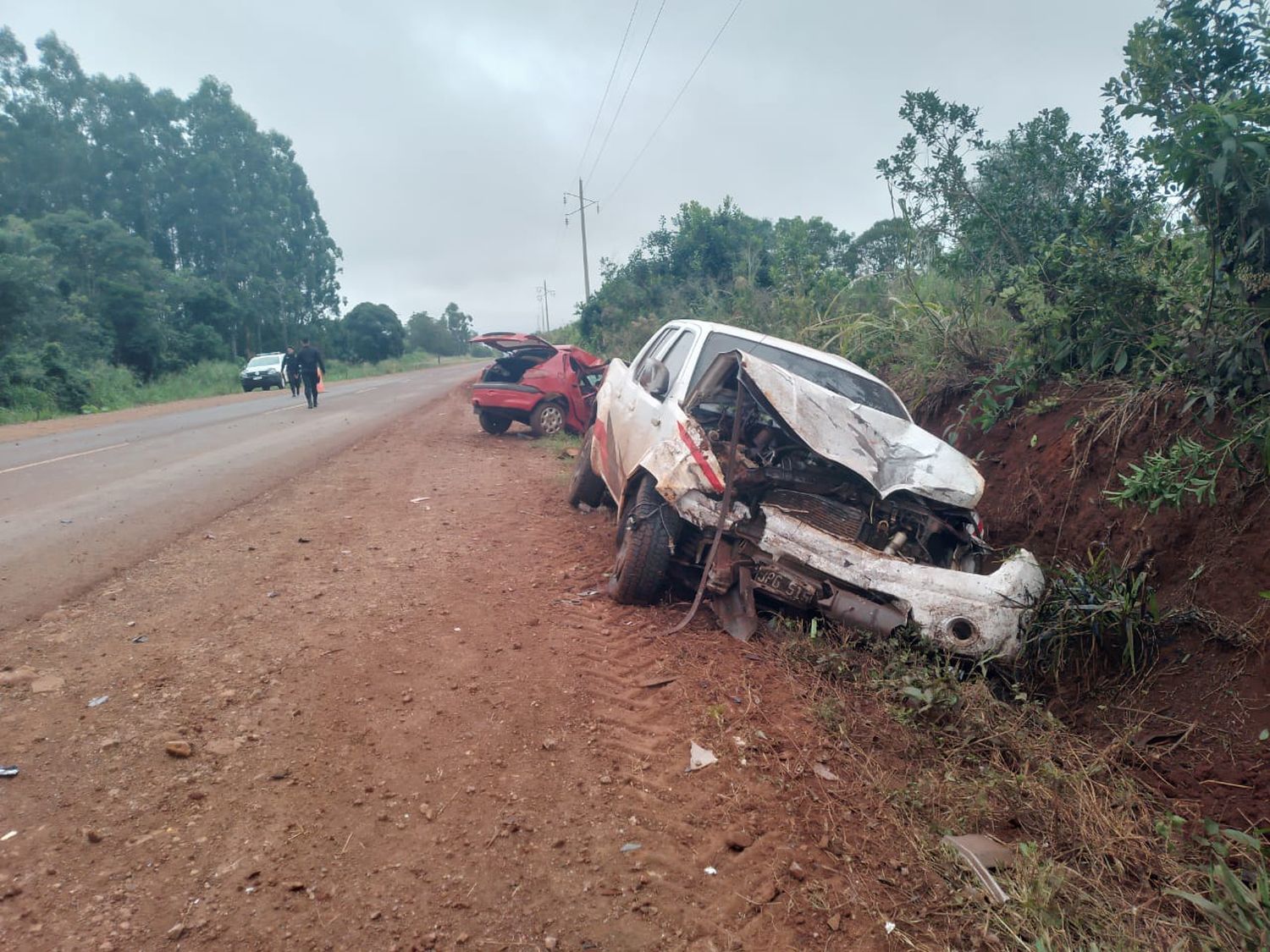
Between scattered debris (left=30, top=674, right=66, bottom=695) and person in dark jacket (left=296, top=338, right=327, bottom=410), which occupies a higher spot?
person in dark jacket (left=296, top=338, right=327, bottom=410)

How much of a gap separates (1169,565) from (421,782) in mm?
4238

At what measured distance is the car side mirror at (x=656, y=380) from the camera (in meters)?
5.89

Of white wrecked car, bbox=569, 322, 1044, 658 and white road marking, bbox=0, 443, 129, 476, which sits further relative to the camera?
white road marking, bbox=0, 443, 129, 476

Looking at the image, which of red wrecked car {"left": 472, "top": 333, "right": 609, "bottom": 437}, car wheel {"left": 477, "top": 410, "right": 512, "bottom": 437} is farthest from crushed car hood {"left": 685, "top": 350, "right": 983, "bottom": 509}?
car wheel {"left": 477, "top": 410, "right": 512, "bottom": 437}

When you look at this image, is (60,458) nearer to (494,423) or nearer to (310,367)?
(494,423)

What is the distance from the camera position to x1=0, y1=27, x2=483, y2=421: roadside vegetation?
23.6 m

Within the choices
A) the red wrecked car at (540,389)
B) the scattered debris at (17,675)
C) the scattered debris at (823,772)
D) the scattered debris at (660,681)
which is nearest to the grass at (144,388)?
the red wrecked car at (540,389)

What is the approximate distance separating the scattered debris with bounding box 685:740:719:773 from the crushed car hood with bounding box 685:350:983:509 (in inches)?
77.5

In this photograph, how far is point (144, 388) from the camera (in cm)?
2792

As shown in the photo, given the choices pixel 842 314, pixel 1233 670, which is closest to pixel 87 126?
pixel 842 314

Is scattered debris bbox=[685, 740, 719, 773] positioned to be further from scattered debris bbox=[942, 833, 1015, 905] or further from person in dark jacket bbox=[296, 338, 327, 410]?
person in dark jacket bbox=[296, 338, 327, 410]

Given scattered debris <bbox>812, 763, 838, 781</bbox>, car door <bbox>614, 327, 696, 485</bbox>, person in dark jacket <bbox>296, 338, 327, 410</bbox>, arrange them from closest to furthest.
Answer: scattered debris <bbox>812, 763, 838, 781</bbox> → car door <bbox>614, 327, 696, 485</bbox> → person in dark jacket <bbox>296, 338, 327, 410</bbox>

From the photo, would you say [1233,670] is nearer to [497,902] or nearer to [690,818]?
[690,818]

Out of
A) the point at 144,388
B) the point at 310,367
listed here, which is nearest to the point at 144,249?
the point at 144,388
